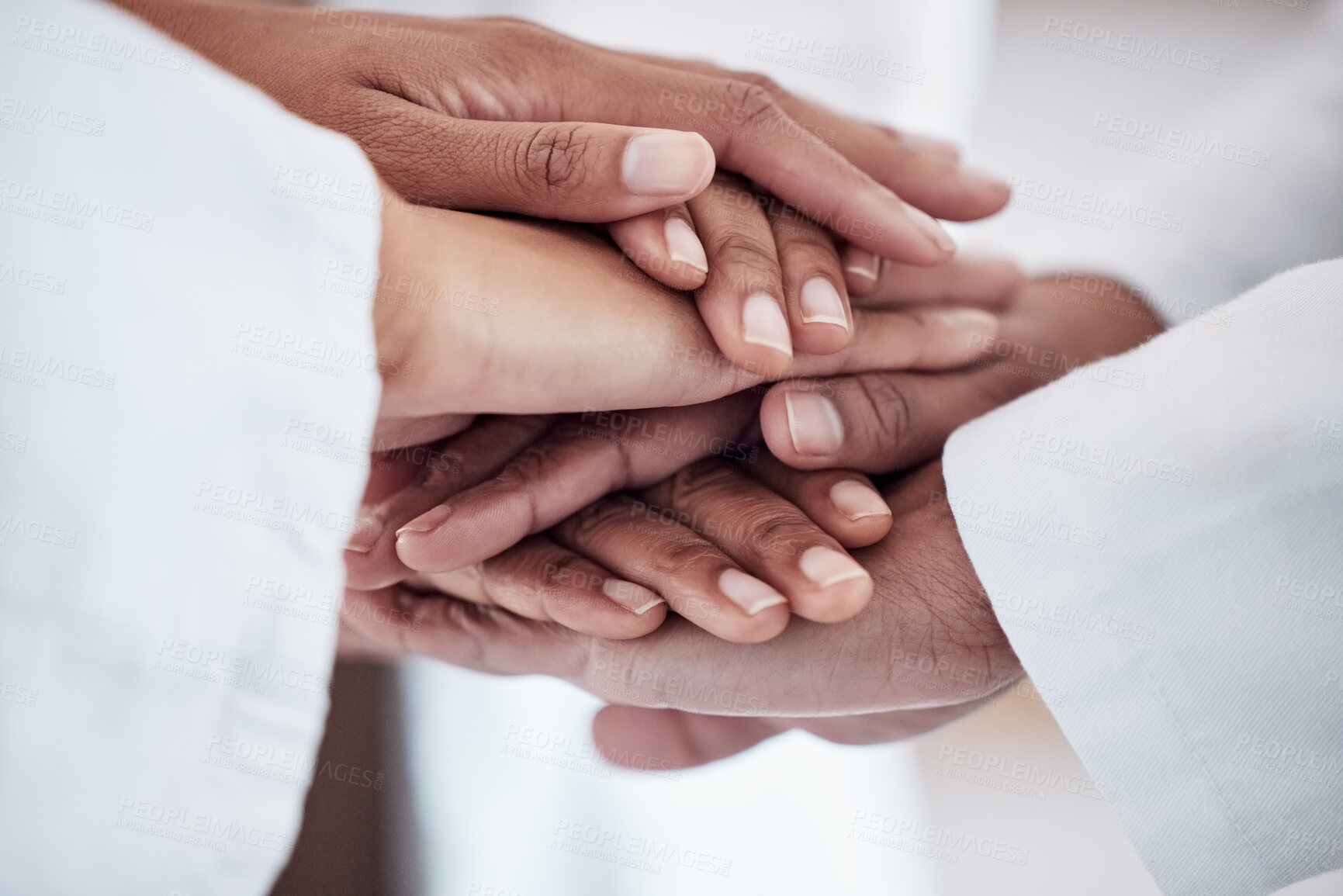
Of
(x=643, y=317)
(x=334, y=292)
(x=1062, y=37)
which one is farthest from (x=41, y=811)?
(x=1062, y=37)

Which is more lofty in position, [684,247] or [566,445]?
[684,247]

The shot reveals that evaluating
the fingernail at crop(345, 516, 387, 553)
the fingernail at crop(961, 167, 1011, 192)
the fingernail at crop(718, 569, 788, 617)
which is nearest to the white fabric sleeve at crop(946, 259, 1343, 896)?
the fingernail at crop(718, 569, 788, 617)

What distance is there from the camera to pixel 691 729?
2.43ft

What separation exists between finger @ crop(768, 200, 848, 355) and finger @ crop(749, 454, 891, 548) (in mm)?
87

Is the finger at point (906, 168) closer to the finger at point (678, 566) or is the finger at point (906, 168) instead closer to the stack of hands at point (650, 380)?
the stack of hands at point (650, 380)

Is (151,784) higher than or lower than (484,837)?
higher

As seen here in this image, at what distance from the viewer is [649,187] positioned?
0.52 meters

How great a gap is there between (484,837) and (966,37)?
52.9 inches

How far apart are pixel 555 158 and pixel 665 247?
0.08 meters

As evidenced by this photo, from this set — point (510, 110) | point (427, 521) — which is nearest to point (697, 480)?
point (427, 521)

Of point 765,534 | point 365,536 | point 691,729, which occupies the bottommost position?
point 691,729

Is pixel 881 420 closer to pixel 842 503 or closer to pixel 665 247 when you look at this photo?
pixel 842 503

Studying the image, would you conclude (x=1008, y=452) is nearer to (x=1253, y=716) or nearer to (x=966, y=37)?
(x=1253, y=716)

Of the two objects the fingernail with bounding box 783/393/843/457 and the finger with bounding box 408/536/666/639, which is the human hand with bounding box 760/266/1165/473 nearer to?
the fingernail with bounding box 783/393/843/457
